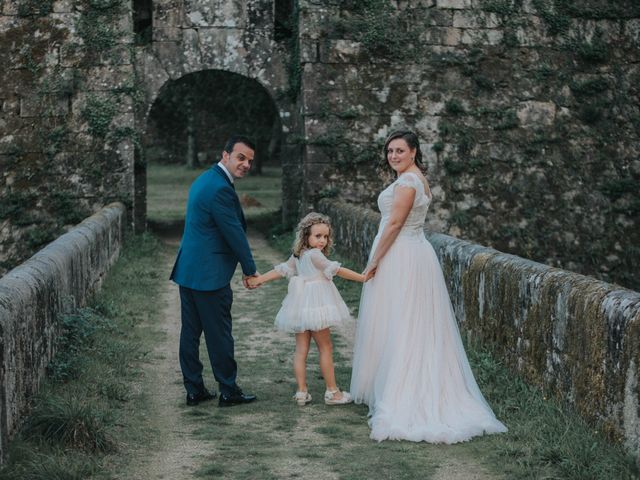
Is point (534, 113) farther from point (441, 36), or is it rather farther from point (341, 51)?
point (341, 51)

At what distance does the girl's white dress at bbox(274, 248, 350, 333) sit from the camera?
5605 millimetres

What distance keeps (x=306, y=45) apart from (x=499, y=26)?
2.72m

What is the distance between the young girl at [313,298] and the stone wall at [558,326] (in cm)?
98

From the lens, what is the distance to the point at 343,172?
1276 cm

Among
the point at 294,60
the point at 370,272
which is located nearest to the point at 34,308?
the point at 370,272

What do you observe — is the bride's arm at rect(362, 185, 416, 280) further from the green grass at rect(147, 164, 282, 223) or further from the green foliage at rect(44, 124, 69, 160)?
the green grass at rect(147, 164, 282, 223)

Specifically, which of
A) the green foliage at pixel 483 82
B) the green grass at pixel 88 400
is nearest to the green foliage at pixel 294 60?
the green foliage at pixel 483 82

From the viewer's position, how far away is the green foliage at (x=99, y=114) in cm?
1252

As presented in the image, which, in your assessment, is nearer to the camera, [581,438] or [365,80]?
[581,438]

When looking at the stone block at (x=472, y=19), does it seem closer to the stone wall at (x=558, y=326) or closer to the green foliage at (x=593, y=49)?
the green foliage at (x=593, y=49)

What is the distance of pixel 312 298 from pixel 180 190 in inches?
711

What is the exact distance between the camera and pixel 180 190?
23.3 m

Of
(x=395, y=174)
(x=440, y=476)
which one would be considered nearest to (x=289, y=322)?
(x=395, y=174)

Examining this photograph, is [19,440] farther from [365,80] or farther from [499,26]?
[499,26]
